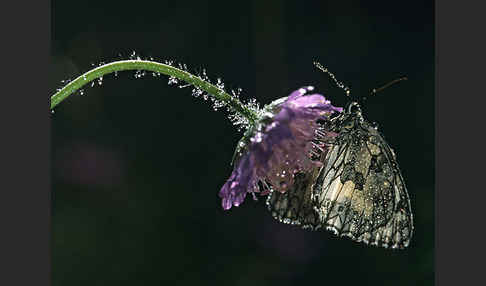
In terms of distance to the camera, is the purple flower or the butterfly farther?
the butterfly

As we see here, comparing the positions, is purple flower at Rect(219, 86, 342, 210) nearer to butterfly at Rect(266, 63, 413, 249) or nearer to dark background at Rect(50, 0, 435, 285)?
butterfly at Rect(266, 63, 413, 249)

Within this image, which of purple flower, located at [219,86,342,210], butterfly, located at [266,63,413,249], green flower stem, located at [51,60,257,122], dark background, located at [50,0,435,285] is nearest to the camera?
green flower stem, located at [51,60,257,122]

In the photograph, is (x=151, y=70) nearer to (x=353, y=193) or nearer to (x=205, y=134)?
(x=353, y=193)

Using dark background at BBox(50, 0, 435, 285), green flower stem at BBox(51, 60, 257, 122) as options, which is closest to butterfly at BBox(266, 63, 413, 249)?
green flower stem at BBox(51, 60, 257, 122)

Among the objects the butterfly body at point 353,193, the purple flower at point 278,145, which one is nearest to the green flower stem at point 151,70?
Result: the purple flower at point 278,145

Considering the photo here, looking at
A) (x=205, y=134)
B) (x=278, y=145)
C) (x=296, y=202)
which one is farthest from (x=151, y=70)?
(x=205, y=134)

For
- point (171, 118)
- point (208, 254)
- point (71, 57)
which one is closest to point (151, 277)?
point (208, 254)
